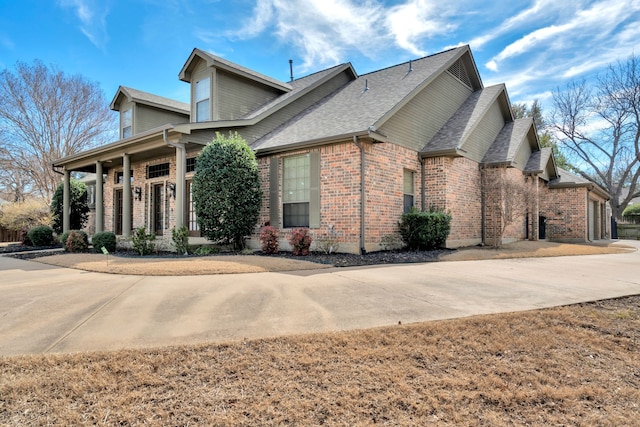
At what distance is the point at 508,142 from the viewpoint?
14.8 m

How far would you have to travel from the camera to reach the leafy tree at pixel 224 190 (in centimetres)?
1030

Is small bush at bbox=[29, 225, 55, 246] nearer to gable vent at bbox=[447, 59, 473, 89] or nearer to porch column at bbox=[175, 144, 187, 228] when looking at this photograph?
porch column at bbox=[175, 144, 187, 228]

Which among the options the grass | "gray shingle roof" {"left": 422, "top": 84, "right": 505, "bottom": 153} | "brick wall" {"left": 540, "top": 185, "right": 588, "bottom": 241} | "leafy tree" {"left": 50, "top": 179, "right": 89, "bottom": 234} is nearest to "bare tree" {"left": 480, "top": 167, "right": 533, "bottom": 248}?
"gray shingle roof" {"left": 422, "top": 84, "right": 505, "bottom": 153}

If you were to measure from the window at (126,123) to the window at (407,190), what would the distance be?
12.8 metres

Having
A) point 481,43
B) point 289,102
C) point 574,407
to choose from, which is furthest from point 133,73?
point 574,407

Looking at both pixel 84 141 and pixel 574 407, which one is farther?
pixel 84 141

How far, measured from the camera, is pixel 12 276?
23.1ft

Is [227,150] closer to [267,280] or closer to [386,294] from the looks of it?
[267,280]

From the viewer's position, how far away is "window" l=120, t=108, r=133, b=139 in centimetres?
1692

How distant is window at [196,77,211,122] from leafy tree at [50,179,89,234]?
9.06m

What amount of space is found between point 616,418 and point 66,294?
6.28 meters

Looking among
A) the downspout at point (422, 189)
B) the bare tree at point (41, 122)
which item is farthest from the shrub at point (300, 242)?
the bare tree at point (41, 122)

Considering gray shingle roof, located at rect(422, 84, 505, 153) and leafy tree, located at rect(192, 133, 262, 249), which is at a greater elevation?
gray shingle roof, located at rect(422, 84, 505, 153)

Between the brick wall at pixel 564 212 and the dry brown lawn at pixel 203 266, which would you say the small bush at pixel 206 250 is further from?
the brick wall at pixel 564 212
